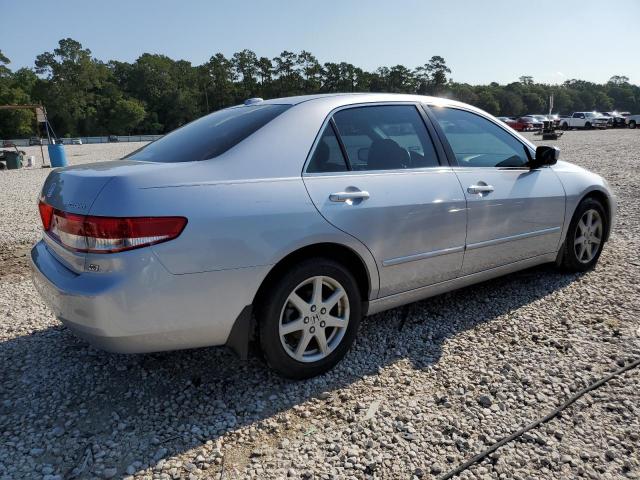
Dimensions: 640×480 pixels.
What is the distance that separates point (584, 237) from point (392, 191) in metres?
2.40

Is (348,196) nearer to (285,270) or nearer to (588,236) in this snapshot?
(285,270)

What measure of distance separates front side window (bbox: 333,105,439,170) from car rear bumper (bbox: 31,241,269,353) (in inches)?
38.5

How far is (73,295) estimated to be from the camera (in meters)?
2.21

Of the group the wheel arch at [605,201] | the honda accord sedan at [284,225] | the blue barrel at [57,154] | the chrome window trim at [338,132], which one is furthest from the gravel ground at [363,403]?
the blue barrel at [57,154]

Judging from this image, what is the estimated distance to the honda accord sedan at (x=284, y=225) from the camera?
2160 mm

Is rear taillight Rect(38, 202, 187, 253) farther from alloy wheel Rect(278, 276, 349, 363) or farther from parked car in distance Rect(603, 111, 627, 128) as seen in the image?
parked car in distance Rect(603, 111, 627, 128)

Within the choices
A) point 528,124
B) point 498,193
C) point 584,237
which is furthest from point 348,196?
point 528,124

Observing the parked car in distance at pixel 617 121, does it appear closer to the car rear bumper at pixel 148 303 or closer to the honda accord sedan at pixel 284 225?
the honda accord sedan at pixel 284 225

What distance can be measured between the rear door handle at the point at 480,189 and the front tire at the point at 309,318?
1.10 metres

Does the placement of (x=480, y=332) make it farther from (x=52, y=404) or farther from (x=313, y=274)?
(x=52, y=404)

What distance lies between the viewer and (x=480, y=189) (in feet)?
10.8

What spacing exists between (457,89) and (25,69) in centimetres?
9825

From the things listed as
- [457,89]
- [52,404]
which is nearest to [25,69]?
[457,89]

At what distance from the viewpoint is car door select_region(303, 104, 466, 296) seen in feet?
8.73
